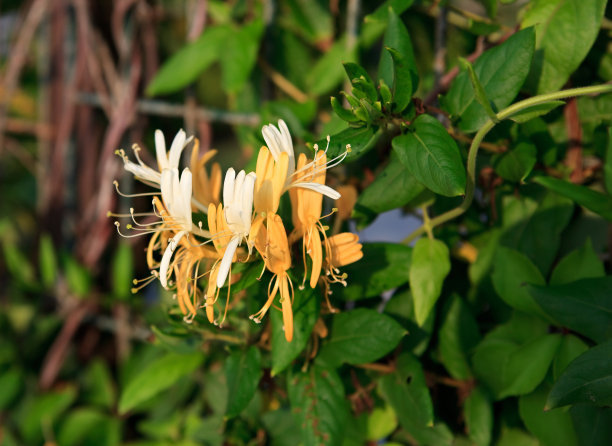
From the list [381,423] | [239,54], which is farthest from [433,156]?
[239,54]

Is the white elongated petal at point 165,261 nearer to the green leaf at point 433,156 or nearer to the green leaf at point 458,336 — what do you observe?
the green leaf at point 433,156

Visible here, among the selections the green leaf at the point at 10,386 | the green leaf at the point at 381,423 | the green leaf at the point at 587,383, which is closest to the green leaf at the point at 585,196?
the green leaf at the point at 587,383

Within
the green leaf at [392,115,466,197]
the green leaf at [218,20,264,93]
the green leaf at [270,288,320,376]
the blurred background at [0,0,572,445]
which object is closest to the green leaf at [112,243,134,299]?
the blurred background at [0,0,572,445]

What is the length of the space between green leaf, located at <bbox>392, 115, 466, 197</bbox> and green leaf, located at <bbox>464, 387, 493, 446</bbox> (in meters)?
0.29

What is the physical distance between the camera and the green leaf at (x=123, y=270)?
1118mm

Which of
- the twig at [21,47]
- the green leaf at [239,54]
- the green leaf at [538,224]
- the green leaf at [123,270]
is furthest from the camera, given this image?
the twig at [21,47]

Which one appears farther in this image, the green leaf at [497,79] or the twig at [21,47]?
the twig at [21,47]

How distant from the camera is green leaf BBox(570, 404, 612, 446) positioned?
0.51 metres

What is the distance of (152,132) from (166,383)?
2.25 feet

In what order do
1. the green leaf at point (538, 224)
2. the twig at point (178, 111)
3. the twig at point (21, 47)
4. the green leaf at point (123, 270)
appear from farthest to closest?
the twig at point (21, 47) → the green leaf at point (123, 270) → the twig at point (178, 111) → the green leaf at point (538, 224)

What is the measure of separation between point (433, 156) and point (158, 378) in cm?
53

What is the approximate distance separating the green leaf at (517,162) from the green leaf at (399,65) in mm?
155

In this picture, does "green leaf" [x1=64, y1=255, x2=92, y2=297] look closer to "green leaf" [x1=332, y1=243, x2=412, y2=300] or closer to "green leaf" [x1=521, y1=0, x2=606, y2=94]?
"green leaf" [x1=332, y1=243, x2=412, y2=300]

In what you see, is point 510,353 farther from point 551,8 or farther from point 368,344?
point 551,8
